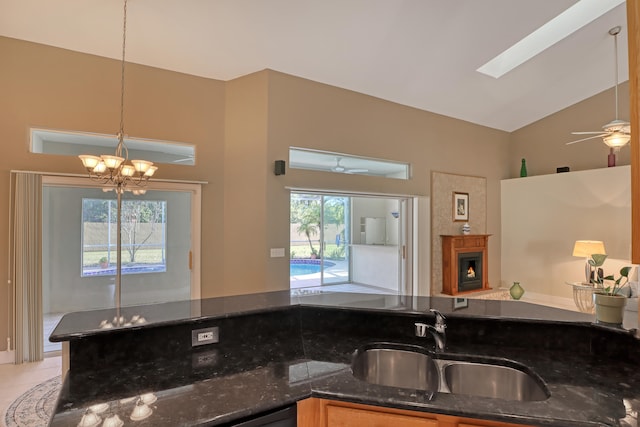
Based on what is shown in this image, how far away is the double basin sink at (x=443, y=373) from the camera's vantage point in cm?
151

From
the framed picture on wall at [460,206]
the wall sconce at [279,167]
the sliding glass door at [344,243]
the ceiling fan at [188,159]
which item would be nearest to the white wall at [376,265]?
the sliding glass door at [344,243]

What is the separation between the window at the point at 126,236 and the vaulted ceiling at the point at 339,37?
175cm

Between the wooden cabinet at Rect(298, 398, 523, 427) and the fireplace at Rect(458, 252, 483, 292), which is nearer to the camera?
the wooden cabinet at Rect(298, 398, 523, 427)

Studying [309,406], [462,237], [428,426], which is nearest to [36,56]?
[309,406]

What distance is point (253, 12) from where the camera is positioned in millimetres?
3459

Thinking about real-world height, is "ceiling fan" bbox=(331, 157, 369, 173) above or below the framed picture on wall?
above

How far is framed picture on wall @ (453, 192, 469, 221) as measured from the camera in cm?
655

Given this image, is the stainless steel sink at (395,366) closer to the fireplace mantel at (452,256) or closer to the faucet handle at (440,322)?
the faucet handle at (440,322)

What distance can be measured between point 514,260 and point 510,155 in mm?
2200

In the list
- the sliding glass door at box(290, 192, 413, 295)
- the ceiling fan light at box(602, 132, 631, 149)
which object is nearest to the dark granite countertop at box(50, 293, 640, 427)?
the ceiling fan light at box(602, 132, 631, 149)

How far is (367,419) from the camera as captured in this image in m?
1.28

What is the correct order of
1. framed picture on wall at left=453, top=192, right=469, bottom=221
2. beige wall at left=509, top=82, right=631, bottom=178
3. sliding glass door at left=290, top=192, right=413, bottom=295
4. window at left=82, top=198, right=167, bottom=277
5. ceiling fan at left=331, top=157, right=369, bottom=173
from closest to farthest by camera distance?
window at left=82, top=198, right=167, bottom=277 < ceiling fan at left=331, top=157, right=369, bottom=173 < beige wall at left=509, top=82, right=631, bottom=178 < framed picture on wall at left=453, top=192, right=469, bottom=221 < sliding glass door at left=290, top=192, right=413, bottom=295

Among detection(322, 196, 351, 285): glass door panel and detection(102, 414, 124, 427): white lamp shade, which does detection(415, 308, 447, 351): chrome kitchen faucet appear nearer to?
detection(102, 414, 124, 427): white lamp shade

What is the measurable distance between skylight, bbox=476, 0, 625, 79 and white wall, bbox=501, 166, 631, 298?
2.34 metres
